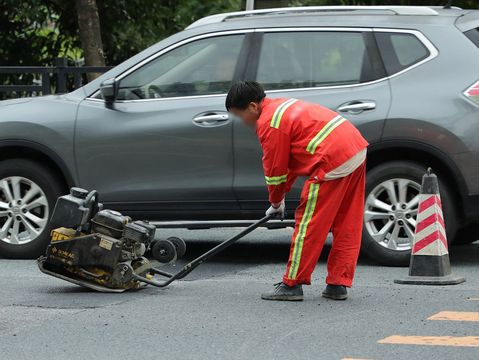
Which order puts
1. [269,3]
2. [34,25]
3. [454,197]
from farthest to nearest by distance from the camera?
[34,25] < [269,3] < [454,197]

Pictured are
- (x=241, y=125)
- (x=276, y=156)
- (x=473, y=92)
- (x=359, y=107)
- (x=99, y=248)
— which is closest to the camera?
(x=276, y=156)

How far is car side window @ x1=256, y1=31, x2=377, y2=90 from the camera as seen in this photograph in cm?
970

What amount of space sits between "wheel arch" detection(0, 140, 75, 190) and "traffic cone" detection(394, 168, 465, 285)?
2.72m

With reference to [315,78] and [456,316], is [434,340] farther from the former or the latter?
[315,78]

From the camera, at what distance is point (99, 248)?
828cm

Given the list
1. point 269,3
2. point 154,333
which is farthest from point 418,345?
point 269,3

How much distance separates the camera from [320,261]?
10070mm

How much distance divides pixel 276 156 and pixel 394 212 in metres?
1.90

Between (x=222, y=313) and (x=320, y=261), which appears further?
(x=320, y=261)

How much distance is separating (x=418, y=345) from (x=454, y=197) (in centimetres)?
298

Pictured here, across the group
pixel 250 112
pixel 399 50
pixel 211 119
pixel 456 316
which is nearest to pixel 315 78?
pixel 399 50

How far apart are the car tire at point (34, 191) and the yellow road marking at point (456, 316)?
3574 mm

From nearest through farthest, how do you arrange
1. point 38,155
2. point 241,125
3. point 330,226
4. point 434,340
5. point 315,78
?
point 434,340, point 330,226, point 241,125, point 315,78, point 38,155

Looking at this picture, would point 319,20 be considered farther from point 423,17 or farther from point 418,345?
point 418,345
